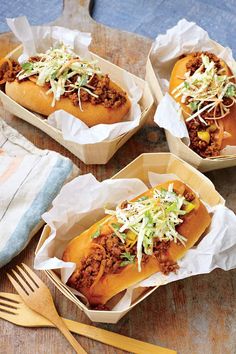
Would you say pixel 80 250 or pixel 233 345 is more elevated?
pixel 80 250

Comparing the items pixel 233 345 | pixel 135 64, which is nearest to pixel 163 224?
pixel 233 345

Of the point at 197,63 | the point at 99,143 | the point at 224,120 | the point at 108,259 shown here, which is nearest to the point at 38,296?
the point at 108,259

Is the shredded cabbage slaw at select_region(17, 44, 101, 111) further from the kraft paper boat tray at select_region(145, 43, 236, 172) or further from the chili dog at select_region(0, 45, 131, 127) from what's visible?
the kraft paper boat tray at select_region(145, 43, 236, 172)

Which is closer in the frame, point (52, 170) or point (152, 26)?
point (52, 170)

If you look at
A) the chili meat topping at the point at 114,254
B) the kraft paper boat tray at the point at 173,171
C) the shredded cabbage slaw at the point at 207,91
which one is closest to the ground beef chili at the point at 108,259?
the chili meat topping at the point at 114,254

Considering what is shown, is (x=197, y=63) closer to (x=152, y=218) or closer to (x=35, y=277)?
(x=152, y=218)

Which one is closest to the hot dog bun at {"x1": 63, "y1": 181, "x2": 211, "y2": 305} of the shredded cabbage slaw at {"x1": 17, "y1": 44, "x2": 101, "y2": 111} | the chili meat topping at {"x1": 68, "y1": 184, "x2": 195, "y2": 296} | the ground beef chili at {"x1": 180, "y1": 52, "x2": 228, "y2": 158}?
the chili meat topping at {"x1": 68, "y1": 184, "x2": 195, "y2": 296}

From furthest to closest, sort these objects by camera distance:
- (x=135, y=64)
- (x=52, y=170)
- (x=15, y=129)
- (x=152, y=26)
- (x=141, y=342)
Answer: (x=152, y=26) → (x=135, y=64) → (x=15, y=129) → (x=52, y=170) → (x=141, y=342)

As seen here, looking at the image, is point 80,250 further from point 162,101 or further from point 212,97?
point 212,97
